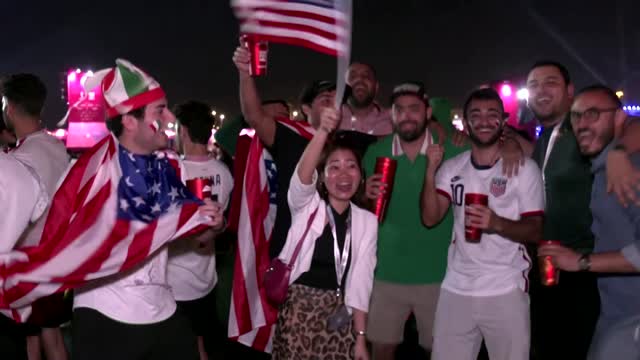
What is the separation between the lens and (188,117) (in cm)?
674

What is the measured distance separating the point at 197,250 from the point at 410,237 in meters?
1.77

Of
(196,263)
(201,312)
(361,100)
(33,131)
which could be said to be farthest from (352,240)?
(33,131)

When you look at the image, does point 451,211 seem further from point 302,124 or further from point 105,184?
point 105,184

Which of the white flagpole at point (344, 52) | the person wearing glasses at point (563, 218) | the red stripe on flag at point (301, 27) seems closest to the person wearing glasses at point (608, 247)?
the person wearing glasses at point (563, 218)

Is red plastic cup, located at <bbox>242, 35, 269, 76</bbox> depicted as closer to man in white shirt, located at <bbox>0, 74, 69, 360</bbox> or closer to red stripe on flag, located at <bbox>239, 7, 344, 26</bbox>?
red stripe on flag, located at <bbox>239, 7, 344, 26</bbox>

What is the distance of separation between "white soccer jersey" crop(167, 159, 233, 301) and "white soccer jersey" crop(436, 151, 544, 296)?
7.13 ft

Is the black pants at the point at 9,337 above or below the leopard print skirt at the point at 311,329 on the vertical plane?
below

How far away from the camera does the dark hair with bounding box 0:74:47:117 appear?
596 cm

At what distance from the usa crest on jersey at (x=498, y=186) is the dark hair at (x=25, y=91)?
3597 mm

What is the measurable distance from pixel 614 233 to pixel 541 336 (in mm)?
1764

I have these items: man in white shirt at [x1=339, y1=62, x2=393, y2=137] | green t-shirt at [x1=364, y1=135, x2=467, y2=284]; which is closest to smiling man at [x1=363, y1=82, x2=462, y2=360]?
green t-shirt at [x1=364, y1=135, x2=467, y2=284]

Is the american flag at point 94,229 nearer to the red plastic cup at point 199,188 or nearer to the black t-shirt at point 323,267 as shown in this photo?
the red plastic cup at point 199,188

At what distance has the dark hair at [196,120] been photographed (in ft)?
21.8

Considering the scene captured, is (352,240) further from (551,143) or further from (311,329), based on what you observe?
(551,143)
